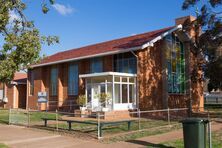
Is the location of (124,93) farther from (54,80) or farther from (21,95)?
(21,95)

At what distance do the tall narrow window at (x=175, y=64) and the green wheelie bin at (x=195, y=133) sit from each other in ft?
60.9

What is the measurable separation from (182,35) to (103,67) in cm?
796

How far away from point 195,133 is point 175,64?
20288mm

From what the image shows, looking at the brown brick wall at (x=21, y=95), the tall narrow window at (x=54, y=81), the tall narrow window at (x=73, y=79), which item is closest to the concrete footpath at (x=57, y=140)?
the tall narrow window at (x=73, y=79)

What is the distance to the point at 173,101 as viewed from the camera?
2892 centimetres

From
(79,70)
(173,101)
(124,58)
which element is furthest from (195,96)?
(79,70)

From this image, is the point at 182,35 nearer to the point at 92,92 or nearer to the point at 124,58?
the point at 124,58

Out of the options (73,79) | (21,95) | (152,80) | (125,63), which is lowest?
(21,95)

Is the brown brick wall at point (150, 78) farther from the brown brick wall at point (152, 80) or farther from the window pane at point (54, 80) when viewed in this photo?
the window pane at point (54, 80)

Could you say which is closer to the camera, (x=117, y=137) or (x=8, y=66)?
(x=8, y=66)

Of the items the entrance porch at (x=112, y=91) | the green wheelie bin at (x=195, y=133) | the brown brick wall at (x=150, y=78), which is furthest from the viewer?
the brown brick wall at (x=150, y=78)

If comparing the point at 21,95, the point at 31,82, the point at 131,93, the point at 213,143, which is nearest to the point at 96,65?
the point at 131,93

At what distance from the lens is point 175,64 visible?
2994 cm

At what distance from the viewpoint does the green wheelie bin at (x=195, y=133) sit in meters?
10.0
